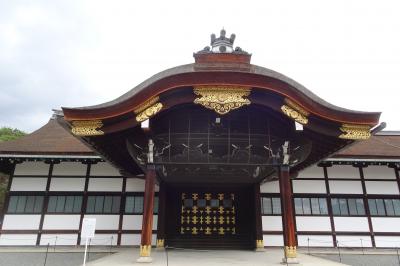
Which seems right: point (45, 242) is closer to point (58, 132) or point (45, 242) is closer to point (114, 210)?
point (114, 210)

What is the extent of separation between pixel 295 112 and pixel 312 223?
7.07m

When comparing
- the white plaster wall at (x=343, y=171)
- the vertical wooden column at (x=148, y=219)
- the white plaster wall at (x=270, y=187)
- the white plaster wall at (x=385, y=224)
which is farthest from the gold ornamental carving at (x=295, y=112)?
the white plaster wall at (x=385, y=224)

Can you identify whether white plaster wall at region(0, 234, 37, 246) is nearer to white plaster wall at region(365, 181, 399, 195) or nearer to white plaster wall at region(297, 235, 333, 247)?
white plaster wall at region(297, 235, 333, 247)

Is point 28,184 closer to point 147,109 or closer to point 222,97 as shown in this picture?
point 147,109

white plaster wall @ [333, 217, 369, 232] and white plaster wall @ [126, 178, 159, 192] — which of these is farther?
white plaster wall @ [126, 178, 159, 192]

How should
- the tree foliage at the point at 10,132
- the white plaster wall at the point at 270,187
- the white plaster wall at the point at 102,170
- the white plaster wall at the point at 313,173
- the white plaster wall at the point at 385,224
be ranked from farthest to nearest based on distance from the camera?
1. the tree foliage at the point at 10,132
2. the white plaster wall at the point at 313,173
3. the white plaster wall at the point at 102,170
4. the white plaster wall at the point at 270,187
5. the white plaster wall at the point at 385,224

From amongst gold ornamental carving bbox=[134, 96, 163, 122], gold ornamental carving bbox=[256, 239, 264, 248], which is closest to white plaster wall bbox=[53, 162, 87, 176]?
gold ornamental carving bbox=[134, 96, 163, 122]

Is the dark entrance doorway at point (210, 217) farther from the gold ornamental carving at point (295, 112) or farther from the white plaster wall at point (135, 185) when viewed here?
the gold ornamental carving at point (295, 112)

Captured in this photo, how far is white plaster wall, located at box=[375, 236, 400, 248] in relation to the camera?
1259 cm

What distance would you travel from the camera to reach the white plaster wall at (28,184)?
12.9 meters

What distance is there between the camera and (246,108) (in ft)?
29.0

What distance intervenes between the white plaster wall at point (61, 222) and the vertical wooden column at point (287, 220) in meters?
9.12

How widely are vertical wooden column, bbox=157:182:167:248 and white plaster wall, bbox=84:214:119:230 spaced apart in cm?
226

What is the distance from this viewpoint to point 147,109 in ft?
25.7
